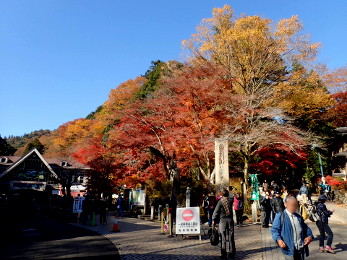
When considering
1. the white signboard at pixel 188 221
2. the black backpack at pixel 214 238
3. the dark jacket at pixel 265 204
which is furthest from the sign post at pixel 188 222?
the dark jacket at pixel 265 204

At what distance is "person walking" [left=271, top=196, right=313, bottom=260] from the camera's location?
3.93 metres

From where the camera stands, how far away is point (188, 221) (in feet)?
28.8

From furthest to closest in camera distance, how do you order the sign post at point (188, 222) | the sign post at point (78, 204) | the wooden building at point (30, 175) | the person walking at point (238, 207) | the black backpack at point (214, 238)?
1. the wooden building at point (30, 175)
2. the sign post at point (78, 204)
3. the person walking at point (238, 207)
4. the sign post at point (188, 222)
5. the black backpack at point (214, 238)

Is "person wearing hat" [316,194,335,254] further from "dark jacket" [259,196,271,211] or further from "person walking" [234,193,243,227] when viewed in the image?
"person walking" [234,193,243,227]

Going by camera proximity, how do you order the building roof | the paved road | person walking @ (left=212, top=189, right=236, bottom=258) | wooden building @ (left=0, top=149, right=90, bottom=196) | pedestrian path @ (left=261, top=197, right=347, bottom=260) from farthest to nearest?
the building roof, wooden building @ (left=0, top=149, right=90, bottom=196), the paved road, pedestrian path @ (left=261, top=197, right=347, bottom=260), person walking @ (left=212, top=189, right=236, bottom=258)

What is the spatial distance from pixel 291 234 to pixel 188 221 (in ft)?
17.2

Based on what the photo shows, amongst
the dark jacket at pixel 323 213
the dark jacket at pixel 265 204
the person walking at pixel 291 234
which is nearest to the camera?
the person walking at pixel 291 234

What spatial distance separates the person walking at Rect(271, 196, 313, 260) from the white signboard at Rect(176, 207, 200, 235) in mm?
4923

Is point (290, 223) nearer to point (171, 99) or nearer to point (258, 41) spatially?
point (171, 99)

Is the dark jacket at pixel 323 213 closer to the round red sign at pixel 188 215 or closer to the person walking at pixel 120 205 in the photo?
the round red sign at pixel 188 215

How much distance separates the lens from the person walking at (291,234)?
3.93m

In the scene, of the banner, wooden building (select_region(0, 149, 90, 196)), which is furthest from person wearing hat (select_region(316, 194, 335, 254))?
wooden building (select_region(0, 149, 90, 196))

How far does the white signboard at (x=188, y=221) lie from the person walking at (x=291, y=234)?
16.2ft

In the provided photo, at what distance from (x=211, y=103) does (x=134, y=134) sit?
22.9 feet
